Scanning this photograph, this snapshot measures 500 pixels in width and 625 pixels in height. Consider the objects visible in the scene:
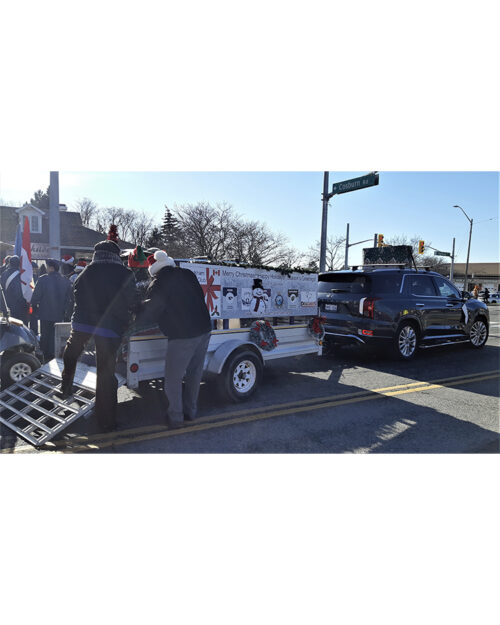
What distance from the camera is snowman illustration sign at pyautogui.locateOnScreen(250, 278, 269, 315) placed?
5816 mm

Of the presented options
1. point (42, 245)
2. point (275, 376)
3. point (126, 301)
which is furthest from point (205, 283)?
point (42, 245)

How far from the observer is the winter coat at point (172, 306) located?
419 centimetres

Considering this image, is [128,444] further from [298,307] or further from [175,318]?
[298,307]

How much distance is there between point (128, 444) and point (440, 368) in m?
5.97

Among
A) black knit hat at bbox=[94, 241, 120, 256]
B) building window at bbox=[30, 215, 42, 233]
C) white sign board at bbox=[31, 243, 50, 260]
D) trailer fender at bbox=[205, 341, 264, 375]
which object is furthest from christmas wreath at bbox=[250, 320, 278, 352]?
building window at bbox=[30, 215, 42, 233]

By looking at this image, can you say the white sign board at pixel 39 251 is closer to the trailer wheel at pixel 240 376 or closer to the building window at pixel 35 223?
the building window at pixel 35 223

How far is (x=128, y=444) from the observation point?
3.87 metres

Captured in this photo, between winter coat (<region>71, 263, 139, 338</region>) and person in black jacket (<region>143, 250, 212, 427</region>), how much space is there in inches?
8.2

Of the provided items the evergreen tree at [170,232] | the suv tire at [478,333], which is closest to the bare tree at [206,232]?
the evergreen tree at [170,232]

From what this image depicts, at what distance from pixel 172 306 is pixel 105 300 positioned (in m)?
0.65

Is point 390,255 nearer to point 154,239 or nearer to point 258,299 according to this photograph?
point 258,299

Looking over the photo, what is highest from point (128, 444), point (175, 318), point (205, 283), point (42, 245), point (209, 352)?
point (42, 245)

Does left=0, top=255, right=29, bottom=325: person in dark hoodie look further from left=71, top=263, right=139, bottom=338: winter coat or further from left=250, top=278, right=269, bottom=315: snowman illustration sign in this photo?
left=250, top=278, right=269, bottom=315: snowman illustration sign

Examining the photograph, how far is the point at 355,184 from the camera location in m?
11.9
